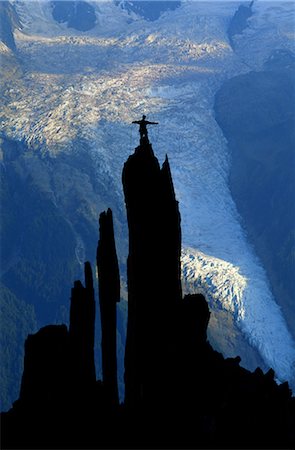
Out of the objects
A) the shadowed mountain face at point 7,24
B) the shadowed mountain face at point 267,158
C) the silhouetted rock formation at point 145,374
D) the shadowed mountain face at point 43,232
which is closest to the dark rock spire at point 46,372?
the silhouetted rock formation at point 145,374

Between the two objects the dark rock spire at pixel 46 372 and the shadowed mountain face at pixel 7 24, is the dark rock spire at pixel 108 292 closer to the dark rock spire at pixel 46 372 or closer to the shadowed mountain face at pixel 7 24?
the dark rock spire at pixel 46 372

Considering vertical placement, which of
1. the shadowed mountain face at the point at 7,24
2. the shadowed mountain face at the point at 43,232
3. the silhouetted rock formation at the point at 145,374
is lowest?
the silhouetted rock formation at the point at 145,374

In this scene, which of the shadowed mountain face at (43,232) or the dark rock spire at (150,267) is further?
the shadowed mountain face at (43,232)

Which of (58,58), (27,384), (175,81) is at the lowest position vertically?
(27,384)

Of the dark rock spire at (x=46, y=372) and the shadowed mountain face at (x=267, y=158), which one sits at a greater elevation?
the shadowed mountain face at (x=267, y=158)

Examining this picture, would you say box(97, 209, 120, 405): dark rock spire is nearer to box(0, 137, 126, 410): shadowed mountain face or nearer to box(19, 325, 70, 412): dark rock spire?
A: box(19, 325, 70, 412): dark rock spire

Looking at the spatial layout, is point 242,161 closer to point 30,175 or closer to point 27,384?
point 30,175

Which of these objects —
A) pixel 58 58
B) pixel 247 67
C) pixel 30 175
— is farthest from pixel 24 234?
pixel 247 67

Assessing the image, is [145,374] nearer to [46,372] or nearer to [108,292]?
[108,292]
